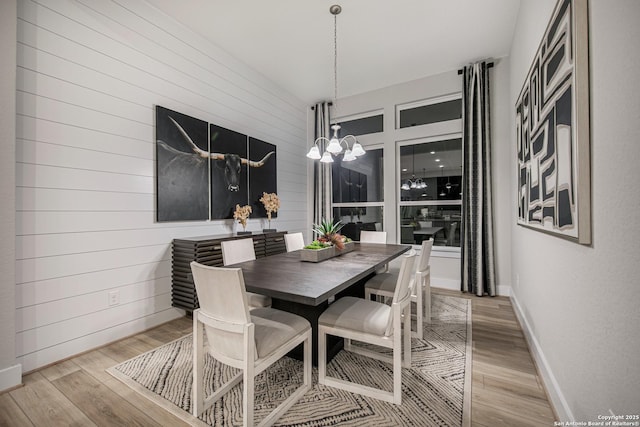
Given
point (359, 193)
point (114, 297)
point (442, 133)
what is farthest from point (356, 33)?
point (114, 297)

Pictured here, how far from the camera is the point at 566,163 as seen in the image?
55.4 inches

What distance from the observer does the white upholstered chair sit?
5.48 feet

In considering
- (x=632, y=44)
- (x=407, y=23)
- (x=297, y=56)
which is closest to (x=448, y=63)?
(x=407, y=23)

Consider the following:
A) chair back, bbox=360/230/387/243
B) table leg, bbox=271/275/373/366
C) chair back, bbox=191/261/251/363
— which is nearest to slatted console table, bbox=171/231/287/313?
table leg, bbox=271/275/373/366

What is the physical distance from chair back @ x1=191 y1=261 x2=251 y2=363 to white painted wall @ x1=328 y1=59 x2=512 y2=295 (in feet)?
11.7

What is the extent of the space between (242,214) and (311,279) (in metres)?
2.23

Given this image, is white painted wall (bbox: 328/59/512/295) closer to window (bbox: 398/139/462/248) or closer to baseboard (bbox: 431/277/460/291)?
baseboard (bbox: 431/277/460/291)

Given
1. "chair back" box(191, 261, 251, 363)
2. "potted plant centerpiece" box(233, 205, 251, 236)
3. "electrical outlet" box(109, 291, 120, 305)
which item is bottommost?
"electrical outlet" box(109, 291, 120, 305)

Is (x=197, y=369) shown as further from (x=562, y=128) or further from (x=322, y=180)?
(x=322, y=180)

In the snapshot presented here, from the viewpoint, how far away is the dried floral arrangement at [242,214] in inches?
145

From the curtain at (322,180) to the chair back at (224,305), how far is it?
3.67 m

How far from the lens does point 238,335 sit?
56.5 inches

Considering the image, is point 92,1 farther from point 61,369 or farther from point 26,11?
point 61,369

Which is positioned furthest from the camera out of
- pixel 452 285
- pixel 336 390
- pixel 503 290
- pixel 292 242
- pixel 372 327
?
pixel 452 285
